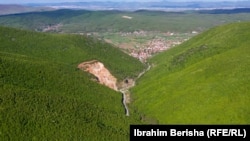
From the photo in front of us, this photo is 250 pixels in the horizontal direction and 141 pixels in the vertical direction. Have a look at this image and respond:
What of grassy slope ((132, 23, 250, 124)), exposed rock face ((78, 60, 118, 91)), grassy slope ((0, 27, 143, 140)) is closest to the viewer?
grassy slope ((0, 27, 143, 140))

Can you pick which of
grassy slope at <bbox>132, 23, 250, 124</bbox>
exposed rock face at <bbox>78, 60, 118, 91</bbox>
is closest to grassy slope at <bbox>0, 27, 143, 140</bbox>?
grassy slope at <bbox>132, 23, 250, 124</bbox>

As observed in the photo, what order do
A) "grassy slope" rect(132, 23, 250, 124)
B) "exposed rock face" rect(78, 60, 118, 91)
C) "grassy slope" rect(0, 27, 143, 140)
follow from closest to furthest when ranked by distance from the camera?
"grassy slope" rect(0, 27, 143, 140) → "grassy slope" rect(132, 23, 250, 124) → "exposed rock face" rect(78, 60, 118, 91)

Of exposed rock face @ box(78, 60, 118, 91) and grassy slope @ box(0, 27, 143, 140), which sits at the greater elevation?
grassy slope @ box(0, 27, 143, 140)

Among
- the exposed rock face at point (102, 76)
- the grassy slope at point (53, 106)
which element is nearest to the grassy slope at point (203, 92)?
the grassy slope at point (53, 106)

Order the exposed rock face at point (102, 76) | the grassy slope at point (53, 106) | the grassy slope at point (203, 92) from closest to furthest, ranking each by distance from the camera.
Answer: the grassy slope at point (53, 106) → the grassy slope at point (203, 92) → the exposed rock face at point (102, 76)

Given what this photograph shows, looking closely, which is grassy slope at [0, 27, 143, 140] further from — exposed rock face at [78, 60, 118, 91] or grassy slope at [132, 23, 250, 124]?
exposed rock face at [78, 60, 118, 91]

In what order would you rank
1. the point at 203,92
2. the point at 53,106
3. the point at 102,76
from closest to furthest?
the point at 53,106 < the point at 203,92 < the point at 102,76

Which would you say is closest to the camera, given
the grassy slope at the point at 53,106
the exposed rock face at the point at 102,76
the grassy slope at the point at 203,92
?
the grassy slope at the point at 53,106

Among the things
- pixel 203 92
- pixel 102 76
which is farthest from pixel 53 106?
pixel 102 76

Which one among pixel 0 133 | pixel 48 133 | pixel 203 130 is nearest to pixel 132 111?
pixel 48 133

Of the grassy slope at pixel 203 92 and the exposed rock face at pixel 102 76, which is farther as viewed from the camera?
the exposed rock face at pixel 102 76

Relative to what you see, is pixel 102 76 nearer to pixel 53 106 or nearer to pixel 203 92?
pixel 203 92

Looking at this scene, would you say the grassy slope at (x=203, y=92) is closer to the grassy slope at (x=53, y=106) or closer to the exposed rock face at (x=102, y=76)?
the grassy slope at (x=53, y=106)
